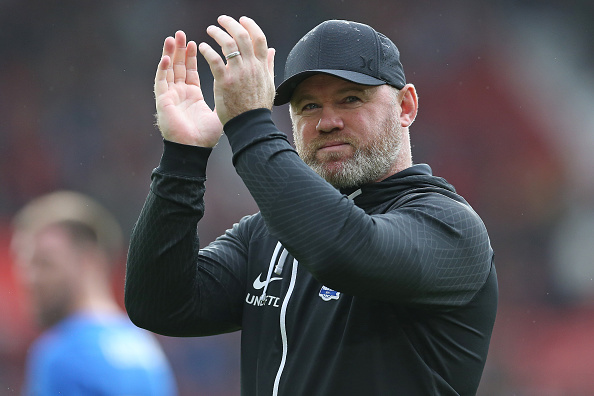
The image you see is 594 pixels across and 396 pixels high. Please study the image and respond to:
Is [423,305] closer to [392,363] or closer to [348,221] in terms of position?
[392,363]

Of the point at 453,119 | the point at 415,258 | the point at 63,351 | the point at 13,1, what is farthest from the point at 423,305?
the point at 13,1

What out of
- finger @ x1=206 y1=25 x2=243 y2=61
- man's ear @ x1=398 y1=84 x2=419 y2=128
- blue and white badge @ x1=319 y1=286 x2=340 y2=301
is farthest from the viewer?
man's ear @ x1=398 y1=84 x2=419 y2=128

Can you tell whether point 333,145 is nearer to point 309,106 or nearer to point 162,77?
point 309,106

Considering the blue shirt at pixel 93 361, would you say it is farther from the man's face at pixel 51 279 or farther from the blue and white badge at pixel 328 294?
the blue and white badge at pixel 328 294

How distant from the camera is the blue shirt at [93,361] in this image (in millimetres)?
2854

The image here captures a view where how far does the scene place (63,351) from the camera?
290cm

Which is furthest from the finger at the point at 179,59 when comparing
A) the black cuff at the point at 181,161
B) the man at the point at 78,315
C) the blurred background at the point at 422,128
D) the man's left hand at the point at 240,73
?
the blurred background at the point at 422,128

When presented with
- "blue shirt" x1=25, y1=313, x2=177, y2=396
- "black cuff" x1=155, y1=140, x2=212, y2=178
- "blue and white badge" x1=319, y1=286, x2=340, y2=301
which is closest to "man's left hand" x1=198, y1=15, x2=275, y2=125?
"black cuff" x1=155, y1=140, x2=212, y2=178

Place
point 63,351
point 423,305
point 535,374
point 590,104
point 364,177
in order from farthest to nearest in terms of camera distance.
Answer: point 590,104 < point 535,374 < point 63,351 < point 364,177 < point 423,305

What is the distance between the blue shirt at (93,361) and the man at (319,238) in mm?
668

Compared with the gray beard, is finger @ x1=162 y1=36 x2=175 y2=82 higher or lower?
higher

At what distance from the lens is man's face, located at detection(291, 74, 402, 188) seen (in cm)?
226

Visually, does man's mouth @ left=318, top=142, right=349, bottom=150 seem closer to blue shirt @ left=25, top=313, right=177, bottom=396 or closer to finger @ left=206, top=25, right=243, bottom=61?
finger @ left=206, top=25, right=243, bottom=61

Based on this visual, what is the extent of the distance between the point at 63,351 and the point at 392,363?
1.43 metres
